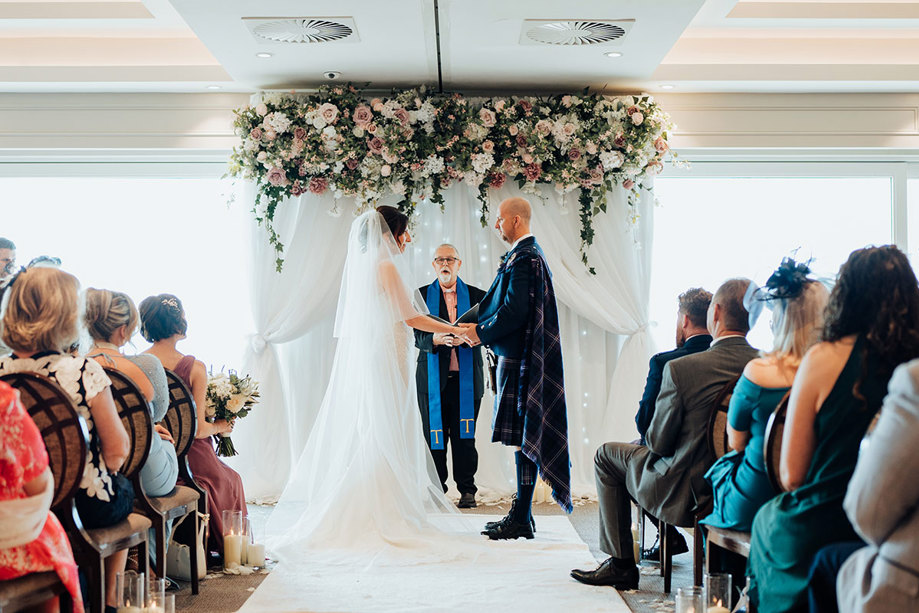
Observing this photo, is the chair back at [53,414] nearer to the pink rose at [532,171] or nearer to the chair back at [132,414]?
the chair back at [132,414]

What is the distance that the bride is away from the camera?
424 centimetres

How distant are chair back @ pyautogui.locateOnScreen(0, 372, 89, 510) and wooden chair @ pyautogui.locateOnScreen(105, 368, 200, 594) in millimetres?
440

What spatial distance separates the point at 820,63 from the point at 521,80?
6.89 ft

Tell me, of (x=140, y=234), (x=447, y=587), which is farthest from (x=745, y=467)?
(x=140, y=234)

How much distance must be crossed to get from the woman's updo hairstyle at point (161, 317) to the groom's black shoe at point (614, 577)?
2.04 meters

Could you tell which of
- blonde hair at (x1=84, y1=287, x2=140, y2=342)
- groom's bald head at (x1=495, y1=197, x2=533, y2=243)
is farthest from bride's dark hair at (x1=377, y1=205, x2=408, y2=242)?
blonde hair at (x1=84, y1=287, x2=140, y2=342)

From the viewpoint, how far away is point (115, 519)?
9.50 ft

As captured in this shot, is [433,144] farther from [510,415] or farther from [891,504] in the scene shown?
[891,504]

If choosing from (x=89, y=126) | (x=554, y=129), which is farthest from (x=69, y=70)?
(x=554, y=129)

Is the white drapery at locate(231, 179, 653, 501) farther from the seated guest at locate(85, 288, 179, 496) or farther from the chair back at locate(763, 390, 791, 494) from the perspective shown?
the chair back at locate(763, 390, 791, 494)

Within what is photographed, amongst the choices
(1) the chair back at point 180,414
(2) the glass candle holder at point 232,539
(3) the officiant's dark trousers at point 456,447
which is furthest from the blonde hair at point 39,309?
(3) the officiant's dark trousers at point 456,447

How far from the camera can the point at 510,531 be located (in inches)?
179

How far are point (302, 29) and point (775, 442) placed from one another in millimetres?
3703

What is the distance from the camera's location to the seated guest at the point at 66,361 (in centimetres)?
258
